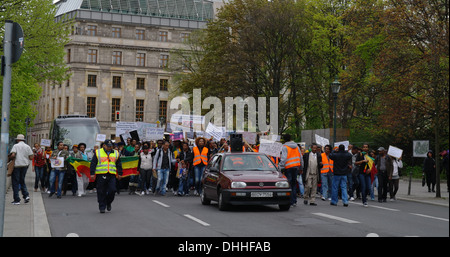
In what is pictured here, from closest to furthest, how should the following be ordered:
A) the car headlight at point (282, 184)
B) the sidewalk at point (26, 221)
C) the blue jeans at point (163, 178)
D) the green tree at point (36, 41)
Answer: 1. the sidewalk at point (26, 221)
2. the car headlight at point (282, 184)
3. the blue jeans at point (163, 178)
4. the green tree at point (36, 41)

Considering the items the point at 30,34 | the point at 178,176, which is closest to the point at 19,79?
the point at 30,34

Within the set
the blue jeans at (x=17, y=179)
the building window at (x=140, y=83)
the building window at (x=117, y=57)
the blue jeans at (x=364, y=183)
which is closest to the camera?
the blue jeans at (x=17, y=179)

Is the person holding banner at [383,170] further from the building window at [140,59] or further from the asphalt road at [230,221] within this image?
the building window at [140,59]

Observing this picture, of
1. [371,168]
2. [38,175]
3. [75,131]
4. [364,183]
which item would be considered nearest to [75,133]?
[75,131]

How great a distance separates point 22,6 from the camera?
3036 centimetres

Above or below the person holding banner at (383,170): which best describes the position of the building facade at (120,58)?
above

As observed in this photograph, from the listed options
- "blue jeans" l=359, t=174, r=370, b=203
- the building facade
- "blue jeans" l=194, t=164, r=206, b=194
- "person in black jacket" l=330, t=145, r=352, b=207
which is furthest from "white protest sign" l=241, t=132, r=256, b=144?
the building facade

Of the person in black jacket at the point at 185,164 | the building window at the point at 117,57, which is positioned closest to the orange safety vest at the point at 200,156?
the person in black jacket at the point at 185,164

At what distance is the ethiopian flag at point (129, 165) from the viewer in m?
24.4

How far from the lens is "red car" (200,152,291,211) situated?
15.7m

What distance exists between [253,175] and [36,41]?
18187mm

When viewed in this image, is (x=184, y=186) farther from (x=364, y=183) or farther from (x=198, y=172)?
(x=364, y=183)

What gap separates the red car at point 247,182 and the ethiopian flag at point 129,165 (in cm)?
754

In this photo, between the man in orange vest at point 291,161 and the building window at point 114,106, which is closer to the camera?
the man in orange vest at point 291,161
